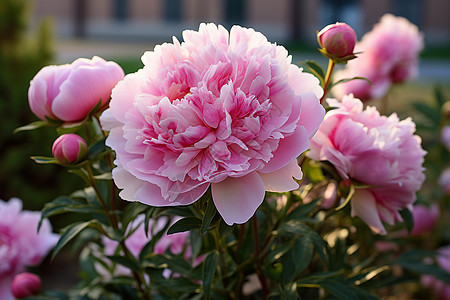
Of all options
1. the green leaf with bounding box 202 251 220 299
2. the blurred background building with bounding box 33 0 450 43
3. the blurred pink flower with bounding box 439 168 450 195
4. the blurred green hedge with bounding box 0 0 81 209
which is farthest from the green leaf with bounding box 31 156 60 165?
the blurred background building with bounding box 33 0 450 43

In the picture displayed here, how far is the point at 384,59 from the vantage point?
1488 mm

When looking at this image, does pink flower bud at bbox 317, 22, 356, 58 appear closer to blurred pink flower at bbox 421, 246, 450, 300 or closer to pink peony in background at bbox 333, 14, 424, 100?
pink peony in background at bbox 333, 14, 424, 100

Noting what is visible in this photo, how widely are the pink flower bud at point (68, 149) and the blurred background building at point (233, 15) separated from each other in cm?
1327

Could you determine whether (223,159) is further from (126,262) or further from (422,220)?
(422,220)

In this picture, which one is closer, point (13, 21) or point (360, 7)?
point (13, 21)

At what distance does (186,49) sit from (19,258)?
1.97 feet

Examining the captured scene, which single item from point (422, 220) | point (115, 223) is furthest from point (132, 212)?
point (422, 220)

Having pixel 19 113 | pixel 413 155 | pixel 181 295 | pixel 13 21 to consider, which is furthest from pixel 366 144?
pixel 13 21

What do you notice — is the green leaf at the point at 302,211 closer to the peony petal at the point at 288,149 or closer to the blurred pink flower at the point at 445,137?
the peony petal at the point at 288,149

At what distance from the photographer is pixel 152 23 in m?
15.1

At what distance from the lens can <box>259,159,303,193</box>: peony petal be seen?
0.59m

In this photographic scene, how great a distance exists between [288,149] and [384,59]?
1007mm

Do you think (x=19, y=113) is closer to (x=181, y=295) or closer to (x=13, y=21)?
(x=13, y=21)

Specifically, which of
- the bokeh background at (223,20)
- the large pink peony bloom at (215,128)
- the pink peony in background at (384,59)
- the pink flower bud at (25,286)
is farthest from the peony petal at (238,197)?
the bokeh background at (223,20)
